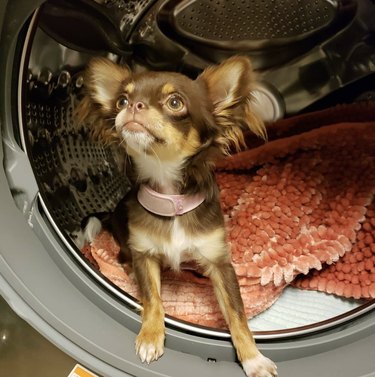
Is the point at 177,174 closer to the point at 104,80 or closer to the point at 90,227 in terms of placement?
the point at 104,80

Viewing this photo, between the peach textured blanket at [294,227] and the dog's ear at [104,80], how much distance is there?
0.57 m

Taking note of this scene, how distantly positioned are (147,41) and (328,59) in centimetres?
71

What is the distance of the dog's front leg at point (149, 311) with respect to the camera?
125 centimetres

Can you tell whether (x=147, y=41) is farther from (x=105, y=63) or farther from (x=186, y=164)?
(x=186, y=164)

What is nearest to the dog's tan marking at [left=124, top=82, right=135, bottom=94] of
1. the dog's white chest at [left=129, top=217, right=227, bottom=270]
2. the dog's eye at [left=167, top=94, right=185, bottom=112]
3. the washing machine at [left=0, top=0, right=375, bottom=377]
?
the dog's eye at [left=167, top=94, right=185, bottom=112]

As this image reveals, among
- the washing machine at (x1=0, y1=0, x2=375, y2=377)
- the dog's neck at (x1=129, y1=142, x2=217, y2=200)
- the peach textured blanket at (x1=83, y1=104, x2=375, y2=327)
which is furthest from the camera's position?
the peach textured blanket at (x1=83, y1=104, x2=375, y2=327)

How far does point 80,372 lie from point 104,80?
2.50 ft

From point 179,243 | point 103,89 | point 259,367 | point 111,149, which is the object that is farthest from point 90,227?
point 259,367

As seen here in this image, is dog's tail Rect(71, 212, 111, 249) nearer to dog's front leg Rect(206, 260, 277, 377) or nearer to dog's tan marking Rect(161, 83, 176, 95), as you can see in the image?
dog's front leg Rect(206, 260, 277, 377)

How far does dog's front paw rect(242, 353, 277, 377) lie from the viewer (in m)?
1.26

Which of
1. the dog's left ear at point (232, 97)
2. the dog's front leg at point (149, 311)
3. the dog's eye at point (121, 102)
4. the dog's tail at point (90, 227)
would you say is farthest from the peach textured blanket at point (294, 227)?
the dog's eye at point (121, 102)

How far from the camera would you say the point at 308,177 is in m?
1.96

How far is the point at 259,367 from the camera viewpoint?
50.0 inches

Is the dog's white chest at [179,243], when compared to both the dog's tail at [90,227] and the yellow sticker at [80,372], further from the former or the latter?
the yellow sticker at [80,372]
